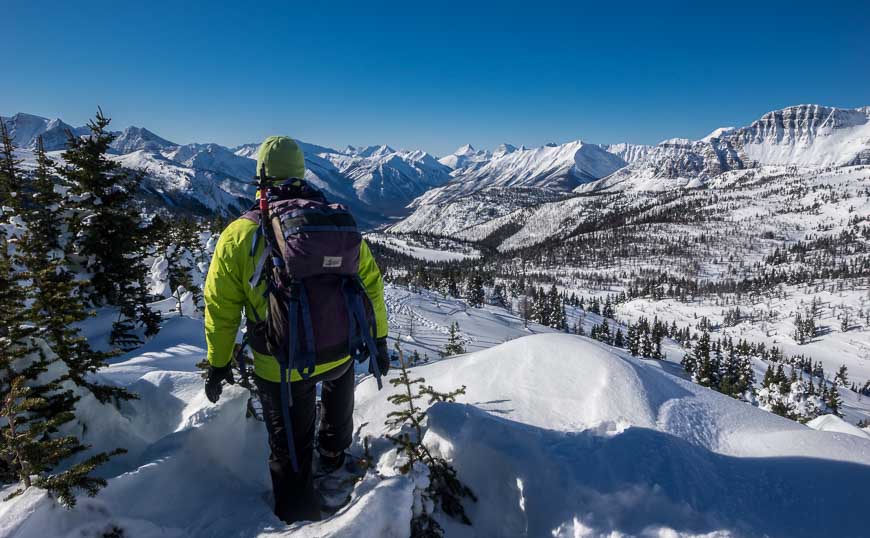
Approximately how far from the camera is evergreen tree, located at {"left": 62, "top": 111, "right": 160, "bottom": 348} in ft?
42.5

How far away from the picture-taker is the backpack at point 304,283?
329 cm

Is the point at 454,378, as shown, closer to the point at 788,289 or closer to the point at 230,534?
the point at 230,534

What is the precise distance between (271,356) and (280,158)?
184 cm

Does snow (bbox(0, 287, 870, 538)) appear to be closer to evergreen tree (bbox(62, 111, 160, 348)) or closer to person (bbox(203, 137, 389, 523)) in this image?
person (bbox(203, 137, 389, 523))

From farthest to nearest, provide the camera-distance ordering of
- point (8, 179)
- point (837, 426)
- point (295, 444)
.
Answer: point (8, 179)
point (837, 426)
point (295, 444)

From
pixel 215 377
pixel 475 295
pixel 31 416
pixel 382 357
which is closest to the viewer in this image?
pixel 215 377

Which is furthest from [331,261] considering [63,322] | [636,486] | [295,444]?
[63,322]

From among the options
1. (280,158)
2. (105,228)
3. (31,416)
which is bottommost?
(31,416)

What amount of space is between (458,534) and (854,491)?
3.48 meters

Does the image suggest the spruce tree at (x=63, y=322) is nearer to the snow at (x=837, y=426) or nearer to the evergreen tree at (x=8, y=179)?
the evergreen tree at (x=8, y=179)

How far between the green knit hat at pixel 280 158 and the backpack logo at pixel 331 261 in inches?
38.9

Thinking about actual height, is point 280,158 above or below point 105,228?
above

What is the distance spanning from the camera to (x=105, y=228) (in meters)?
13.3

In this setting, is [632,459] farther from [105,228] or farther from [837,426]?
[105,228]
